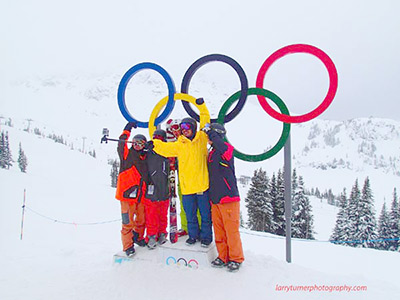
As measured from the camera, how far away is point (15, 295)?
3.73 metres

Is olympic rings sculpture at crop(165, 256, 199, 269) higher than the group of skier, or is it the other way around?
the group of skier

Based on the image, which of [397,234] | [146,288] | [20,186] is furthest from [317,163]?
[146,288]

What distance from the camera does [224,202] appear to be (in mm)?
4035

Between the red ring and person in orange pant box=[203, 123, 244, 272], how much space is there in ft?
4.84

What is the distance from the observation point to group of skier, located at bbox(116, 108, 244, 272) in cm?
405

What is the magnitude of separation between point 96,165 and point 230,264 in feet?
254

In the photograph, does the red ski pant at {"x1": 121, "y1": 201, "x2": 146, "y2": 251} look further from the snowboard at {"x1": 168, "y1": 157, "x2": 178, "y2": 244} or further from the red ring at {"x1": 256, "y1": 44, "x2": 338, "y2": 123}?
the red ring at {"x1": 256, "y1": 44, "x2": 338, "y2": 123}

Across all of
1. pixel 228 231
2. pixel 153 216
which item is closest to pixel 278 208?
pixel 153 216

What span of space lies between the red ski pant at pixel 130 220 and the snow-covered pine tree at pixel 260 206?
708 inches

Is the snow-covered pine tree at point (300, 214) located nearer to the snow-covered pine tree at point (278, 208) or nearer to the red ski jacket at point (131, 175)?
the snow-covered pine tree at point (278, 208)

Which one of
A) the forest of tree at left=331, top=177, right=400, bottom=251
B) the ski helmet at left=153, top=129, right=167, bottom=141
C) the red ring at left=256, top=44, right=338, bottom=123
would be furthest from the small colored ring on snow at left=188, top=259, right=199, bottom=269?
the forest of tree at left=331, top=177, right=400, bottom=251

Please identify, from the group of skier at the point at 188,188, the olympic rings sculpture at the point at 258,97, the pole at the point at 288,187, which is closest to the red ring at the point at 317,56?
the olympic rings sculpture at the point at 258,97

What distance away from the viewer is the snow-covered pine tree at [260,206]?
74.1 feet

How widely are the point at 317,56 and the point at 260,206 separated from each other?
20.0 meters
